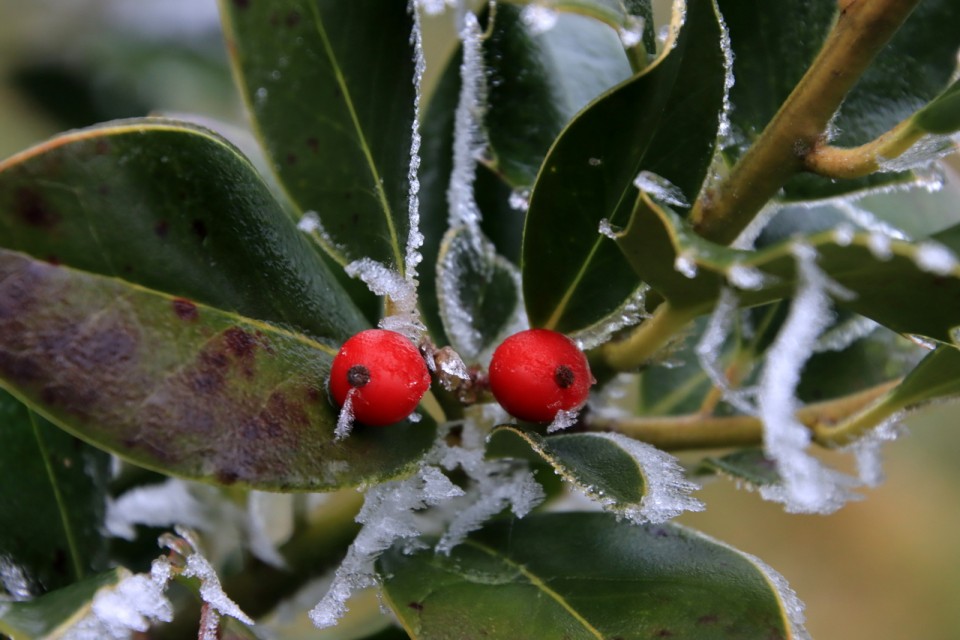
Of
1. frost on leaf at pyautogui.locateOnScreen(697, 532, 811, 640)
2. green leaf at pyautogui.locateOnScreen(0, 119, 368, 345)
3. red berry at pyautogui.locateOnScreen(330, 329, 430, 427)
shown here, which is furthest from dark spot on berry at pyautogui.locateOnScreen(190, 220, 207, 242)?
frost on leaf at pyautogui.locateOnScreen(697, 532, 811, 640)

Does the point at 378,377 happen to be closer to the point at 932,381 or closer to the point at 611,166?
the point at 611,166

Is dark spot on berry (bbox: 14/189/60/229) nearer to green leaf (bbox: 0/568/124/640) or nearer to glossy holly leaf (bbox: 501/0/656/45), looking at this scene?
green leaf (bbox: 0/568/124/640)

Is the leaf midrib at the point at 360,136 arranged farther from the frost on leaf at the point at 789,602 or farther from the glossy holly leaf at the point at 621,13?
the frost on leaf at the point at 789,602

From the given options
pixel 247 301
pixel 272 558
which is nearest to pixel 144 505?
pixel 272 558

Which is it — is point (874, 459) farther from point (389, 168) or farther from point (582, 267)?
point (389, 168)

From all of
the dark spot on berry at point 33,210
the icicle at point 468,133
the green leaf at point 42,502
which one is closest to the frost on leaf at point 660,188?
the icicle at point 468,133

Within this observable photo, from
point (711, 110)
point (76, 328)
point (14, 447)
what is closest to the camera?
point (76, 328)

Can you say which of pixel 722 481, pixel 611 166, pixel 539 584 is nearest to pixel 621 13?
pixel 611 166

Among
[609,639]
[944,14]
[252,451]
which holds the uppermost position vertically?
[944,14]
